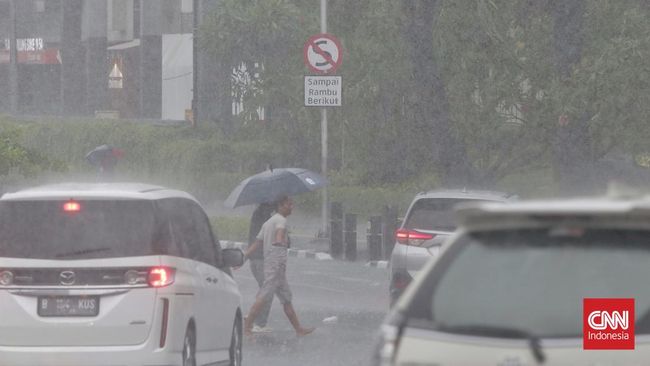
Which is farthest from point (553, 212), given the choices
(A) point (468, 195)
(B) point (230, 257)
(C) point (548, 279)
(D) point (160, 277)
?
(A) point (468, 195)

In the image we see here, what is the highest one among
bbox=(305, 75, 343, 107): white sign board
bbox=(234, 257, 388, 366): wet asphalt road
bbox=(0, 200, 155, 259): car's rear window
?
bbox=(305, 75, 343, 107): white sign board

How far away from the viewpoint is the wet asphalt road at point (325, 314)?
1552 centimetres

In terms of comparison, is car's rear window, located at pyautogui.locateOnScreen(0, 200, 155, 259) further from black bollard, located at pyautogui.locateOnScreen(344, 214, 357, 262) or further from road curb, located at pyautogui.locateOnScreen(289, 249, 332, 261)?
road curb, located at pyautogui.locateOnScreen(289, 249, 332, 261)

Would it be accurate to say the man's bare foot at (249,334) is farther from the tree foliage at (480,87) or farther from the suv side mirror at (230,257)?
the tree foliage at (480,87)

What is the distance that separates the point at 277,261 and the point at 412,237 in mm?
1521

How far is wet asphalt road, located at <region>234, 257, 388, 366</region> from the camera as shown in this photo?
1552 centimetres

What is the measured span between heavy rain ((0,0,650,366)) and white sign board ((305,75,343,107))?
30 mm

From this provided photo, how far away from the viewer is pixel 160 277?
1112 cm

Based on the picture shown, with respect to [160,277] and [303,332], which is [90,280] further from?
[303,332]

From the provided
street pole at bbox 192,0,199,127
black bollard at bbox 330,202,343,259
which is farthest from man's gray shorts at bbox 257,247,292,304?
street pole at bbox 192,0,199,127

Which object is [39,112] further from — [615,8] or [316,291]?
[316,291]

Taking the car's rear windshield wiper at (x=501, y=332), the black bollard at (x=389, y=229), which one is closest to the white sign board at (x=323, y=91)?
the black bollard at (x=389, y=229)

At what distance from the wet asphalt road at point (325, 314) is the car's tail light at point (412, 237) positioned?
1.11 metres

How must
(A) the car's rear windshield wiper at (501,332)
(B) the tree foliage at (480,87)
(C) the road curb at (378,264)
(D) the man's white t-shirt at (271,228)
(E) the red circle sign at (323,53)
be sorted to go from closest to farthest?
(A) the car's rear windshield wiper at (501,332), (D) the man's white t-shirt at (271,228), (C) the road curb at (378,264), (E) the red circle sign at (323,53), (B) the tree foliage at (480,87)
